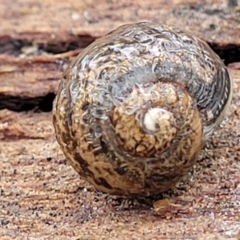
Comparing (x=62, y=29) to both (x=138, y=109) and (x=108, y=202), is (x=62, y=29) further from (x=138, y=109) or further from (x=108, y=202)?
(x=138, y=109)

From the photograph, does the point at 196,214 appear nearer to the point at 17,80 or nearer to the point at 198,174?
the point at 198,174

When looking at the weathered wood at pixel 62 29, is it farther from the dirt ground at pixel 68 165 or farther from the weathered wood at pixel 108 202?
the weathered wood at pixel 108 202

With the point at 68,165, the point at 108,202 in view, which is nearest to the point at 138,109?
the point at 108,202

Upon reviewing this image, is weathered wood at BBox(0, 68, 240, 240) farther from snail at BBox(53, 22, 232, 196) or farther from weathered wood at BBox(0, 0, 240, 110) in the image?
weathered wood at BBox(0, 0, 240, 110)

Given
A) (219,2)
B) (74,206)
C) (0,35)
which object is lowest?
(74,206)

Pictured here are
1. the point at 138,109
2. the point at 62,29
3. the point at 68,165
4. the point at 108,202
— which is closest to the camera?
the point at 138,109

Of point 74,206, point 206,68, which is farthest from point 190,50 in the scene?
point 74,206

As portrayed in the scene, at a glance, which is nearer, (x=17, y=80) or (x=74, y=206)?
(x=74, y=206)
